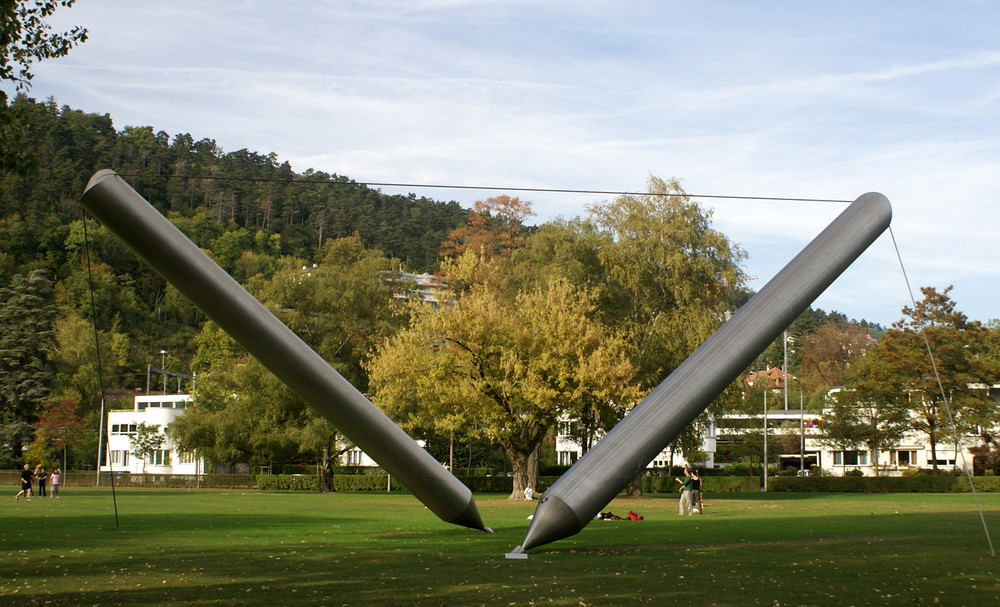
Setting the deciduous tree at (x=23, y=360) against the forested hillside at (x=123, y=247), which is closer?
the deciduous tree at (x=23, y=360)

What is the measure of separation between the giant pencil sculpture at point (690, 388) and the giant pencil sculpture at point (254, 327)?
1228mm

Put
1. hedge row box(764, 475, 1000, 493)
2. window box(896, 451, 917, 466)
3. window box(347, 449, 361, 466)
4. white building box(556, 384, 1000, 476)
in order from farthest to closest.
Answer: window box(896, 451, 917, 466), window box(347, 449, 361, 466), white building box(556, 384, 1000, 476), hedge row box(764, 475, 1000, 493)

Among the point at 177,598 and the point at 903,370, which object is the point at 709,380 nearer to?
the point at 177,598

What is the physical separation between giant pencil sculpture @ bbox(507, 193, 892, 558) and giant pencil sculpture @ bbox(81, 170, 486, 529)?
4.03 feet

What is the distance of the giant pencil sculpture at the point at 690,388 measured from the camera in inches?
291

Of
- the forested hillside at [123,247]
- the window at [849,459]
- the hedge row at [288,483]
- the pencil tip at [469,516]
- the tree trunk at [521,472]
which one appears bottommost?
the hedge row at [288,483]

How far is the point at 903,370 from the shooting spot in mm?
53250

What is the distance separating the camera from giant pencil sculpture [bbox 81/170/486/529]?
6645 mm

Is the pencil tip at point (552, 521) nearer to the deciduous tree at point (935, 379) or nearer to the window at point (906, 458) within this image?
the deciduous tree at point (935, 379)

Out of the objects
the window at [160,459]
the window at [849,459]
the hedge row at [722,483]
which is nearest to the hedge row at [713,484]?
the hedge row at [722,483]

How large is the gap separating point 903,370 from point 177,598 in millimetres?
51279

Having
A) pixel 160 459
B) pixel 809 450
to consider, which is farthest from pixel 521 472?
pixel 809 450

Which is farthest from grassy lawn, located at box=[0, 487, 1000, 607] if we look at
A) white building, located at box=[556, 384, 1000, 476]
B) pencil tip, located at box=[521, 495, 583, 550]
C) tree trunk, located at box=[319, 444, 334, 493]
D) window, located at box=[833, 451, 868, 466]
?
window, located at box=[833, 451, 868, 466]

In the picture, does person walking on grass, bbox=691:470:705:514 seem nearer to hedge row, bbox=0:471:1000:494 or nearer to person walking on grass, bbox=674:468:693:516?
person walking on grass, bbox=674:468:693:516
